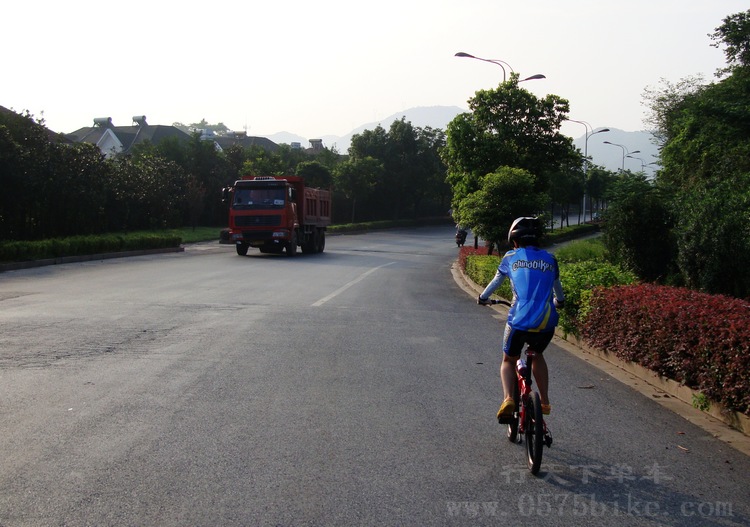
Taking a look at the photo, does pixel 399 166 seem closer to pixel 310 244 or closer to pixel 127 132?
pixel 127 132

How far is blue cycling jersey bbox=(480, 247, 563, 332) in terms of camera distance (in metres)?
5.76

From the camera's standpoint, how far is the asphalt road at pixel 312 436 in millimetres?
4637

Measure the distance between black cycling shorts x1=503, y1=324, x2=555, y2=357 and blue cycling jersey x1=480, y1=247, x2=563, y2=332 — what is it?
0.14 ft

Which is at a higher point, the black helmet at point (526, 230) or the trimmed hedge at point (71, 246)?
the black helmet at point (526, 230)

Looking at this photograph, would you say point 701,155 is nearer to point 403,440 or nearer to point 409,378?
point 409,378

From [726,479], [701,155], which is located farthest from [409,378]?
[701,155]

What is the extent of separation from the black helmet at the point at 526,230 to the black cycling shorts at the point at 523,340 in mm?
695

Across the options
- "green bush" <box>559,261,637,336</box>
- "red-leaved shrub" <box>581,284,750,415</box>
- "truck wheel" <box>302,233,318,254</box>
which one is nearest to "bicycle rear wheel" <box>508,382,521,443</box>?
"red-leaved shrub" <box>581,284,750,415</box>

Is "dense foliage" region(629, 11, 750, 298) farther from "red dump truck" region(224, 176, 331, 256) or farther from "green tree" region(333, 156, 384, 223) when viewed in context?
"green tree" region(333, 156, 384, 223)

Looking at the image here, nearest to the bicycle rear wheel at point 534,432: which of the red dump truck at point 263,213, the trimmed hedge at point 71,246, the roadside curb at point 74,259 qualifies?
the roadside curb at point 74,259

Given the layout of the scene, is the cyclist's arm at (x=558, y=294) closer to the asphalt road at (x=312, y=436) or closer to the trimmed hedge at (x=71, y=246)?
the asphalt road at (x=312, y=436)

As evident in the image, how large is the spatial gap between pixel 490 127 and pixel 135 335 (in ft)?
88.7

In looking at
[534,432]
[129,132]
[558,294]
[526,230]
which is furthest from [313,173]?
[534,432]

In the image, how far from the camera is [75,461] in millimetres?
5285
